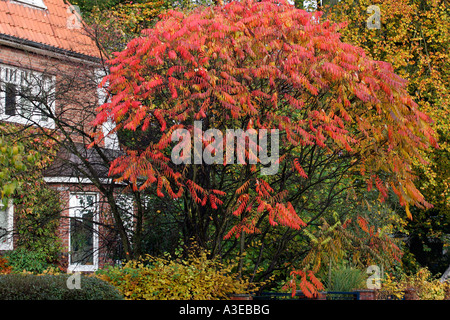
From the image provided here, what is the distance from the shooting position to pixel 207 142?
8.62 metres

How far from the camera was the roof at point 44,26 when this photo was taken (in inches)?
599

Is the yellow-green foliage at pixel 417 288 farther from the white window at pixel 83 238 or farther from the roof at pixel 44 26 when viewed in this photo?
the roof at pixel 44 26

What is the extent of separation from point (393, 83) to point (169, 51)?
145 inches

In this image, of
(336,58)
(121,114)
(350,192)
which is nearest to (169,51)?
(121,114)

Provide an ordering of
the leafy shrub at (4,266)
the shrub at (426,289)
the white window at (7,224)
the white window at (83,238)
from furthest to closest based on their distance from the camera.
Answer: the white window at (7,224)
the white window at (83,238)
the leafy shrub at (4,266)
the shrub at (426,289)

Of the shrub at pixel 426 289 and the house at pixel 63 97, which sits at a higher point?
the house at pixel 63 97

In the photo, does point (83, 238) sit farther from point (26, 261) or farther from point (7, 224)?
point (7, 224)

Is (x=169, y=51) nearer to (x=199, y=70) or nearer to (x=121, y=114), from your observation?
(x=199, y=70)

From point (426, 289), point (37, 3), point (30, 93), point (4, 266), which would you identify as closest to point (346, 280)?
point (426, 289)

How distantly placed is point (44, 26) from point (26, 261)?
23.4 ft

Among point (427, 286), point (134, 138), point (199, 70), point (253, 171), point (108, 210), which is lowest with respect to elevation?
point (427, 286)

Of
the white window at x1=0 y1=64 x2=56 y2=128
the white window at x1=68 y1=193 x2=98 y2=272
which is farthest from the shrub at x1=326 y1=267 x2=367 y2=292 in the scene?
the white window at x1=0 y1=64 x2=56 y2=128

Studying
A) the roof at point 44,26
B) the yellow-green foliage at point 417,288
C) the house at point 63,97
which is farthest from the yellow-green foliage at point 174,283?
the roof at point 44,26
